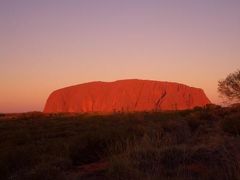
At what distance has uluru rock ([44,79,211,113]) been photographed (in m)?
106

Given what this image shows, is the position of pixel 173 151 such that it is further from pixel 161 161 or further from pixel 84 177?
pixel 84 177

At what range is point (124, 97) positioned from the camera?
113 meters

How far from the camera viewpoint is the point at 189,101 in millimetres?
105188

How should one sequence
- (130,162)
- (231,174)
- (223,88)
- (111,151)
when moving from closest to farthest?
(231,174)
(130,162)
(111,151)
(223,88)

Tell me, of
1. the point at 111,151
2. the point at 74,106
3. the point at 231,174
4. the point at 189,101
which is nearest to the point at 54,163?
the point at 111,151

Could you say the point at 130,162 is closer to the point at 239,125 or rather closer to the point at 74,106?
the point at 239,125

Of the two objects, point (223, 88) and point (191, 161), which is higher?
point (223, 88)

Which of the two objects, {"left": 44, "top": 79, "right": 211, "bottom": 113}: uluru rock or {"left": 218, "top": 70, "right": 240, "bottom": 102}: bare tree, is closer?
{"left": 218, "top": 70, "right": 240, "bottom": 102}: bare tree

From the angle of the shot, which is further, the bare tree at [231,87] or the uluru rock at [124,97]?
the uluru rock at [124,97]

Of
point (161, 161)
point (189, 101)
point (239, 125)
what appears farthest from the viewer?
point (189, 101)

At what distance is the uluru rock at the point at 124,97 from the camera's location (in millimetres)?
106438

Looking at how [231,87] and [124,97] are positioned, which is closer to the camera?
[231,87]

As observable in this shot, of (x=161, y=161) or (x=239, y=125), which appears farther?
(x=239, y=125)

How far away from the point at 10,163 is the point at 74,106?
10831cm
